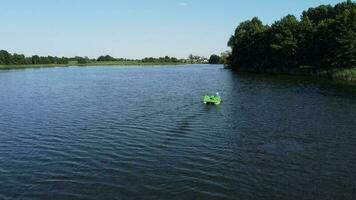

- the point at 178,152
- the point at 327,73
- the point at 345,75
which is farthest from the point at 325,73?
the point at 178,152

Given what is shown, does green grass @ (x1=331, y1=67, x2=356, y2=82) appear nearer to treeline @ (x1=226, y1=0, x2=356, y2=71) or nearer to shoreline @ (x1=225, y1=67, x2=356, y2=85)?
shoreline @ (x1=225, y1=67, x2=356, y2=85)

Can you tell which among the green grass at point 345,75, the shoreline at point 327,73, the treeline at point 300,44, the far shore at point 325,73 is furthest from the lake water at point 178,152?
the treeline at point 300,44

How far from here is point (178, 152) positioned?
86.4 feet

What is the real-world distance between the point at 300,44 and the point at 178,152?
97089mm

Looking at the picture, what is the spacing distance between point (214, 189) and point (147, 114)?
73.2 feet

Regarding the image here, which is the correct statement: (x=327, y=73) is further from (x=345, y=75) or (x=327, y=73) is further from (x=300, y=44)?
(x=300, y=44)

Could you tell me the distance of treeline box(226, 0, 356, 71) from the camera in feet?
295

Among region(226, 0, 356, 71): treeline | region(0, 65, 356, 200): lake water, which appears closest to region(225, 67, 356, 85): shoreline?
region(226, 0, 356, 71): treeline

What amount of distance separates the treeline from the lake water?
157 ft

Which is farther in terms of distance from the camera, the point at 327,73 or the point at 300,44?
the point at 300,44

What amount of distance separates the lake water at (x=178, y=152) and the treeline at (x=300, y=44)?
47792 mm

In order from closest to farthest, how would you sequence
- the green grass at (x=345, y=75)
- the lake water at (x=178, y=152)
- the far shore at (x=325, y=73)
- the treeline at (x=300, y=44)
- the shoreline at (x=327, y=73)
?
1. the lake water at (x=178, y=152)
2. the green grass at (x=345, y=75)
3. the shoreline at (x=327, y=73)
4. the far shore at (x=325, y=73)
5. the treeline at (x=300, y=44)

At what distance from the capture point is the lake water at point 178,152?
64.5 feet

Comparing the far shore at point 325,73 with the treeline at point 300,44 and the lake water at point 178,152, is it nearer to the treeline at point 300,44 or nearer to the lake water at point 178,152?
the treeline at point 300,44
